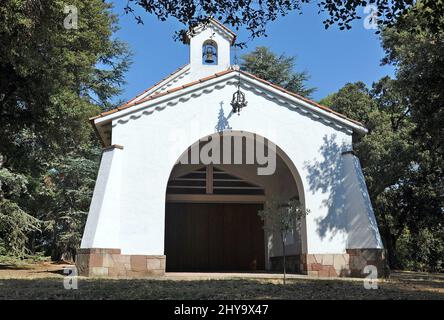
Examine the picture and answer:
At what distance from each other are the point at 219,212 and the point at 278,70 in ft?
69.1

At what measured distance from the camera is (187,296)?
768 centimetres

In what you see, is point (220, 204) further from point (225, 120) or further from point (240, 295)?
point (240, 295)

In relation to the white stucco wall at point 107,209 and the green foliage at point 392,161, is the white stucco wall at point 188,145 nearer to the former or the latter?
the white stucco wall at point 107,209

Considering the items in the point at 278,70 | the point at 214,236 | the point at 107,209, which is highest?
the point at 278,70

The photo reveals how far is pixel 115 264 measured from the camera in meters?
12.3

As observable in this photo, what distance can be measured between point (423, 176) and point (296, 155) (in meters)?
13.7

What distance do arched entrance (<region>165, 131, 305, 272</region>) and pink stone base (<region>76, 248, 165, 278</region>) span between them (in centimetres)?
464

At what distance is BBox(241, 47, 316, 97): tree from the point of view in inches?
1405

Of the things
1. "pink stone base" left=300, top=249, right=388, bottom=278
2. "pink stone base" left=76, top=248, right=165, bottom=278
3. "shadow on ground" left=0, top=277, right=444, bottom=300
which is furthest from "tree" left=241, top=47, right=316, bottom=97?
"shadow on ground" left=0, top=277, right=444, bottom=300

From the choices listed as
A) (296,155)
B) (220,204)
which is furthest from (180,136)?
(220,204)

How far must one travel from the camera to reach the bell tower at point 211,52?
19.7m

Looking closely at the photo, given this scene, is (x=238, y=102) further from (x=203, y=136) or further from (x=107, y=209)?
(x=107, y=209)

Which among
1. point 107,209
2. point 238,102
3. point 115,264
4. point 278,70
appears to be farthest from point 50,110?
point 278,70

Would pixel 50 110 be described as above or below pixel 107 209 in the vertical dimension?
above
